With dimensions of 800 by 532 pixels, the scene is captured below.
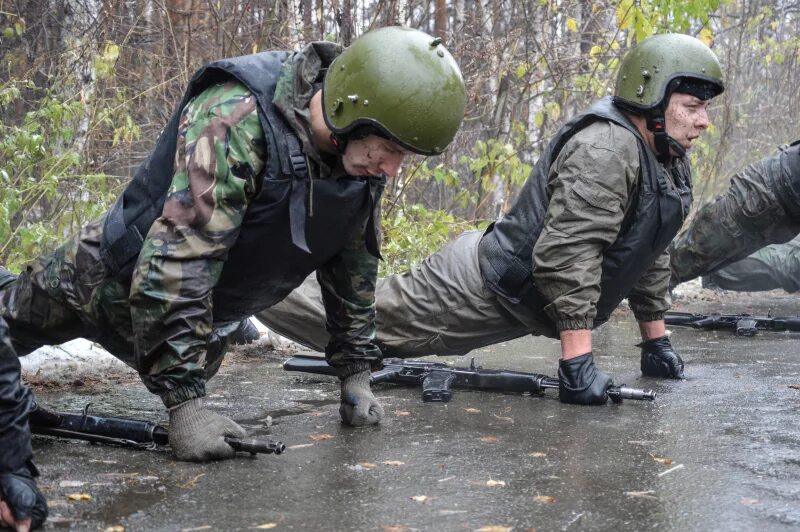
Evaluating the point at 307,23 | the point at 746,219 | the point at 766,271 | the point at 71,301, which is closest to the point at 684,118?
the point at 71,301

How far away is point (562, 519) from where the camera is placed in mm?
2867

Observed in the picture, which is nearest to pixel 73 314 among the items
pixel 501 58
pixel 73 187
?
pixel 73 187

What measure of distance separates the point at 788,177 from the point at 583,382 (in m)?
4.11

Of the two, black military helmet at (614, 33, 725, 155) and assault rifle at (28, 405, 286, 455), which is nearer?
assault rifle at (28, 405, 286, 455)

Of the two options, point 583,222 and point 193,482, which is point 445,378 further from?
point 193,482

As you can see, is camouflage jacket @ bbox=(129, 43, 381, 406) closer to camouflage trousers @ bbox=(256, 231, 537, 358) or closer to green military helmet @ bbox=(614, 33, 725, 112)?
camouflage trousers @ bbox=(256, 231, 537, 358)

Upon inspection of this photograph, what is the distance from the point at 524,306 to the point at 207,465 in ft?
7.43

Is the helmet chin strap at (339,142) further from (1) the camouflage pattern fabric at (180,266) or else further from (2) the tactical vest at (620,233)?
(2) the tactical vest at (620,233)

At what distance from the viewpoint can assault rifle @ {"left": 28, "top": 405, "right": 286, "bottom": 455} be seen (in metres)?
3.59

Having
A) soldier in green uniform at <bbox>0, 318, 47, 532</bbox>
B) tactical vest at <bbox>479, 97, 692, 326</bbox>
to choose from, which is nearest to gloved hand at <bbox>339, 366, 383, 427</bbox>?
tactical vest at <bbox>479, 97, 692, 326</bbox>

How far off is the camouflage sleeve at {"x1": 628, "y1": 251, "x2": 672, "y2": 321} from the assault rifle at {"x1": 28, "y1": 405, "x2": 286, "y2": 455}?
3.19m

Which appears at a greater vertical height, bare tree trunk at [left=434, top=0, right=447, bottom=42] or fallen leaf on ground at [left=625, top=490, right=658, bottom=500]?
bare tree trunk at [left=434, top=0, right=447, bottom=42]

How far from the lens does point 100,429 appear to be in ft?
12.0

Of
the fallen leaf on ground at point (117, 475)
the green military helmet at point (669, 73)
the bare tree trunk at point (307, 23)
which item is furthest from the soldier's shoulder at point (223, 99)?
the bare tree trunk at point (307, 23)
